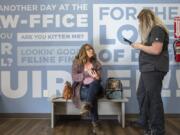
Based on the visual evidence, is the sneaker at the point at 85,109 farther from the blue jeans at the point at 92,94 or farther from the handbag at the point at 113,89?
the handbag at the point at 113,89

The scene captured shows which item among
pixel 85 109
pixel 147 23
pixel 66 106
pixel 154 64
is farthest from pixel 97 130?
pixel 147 23

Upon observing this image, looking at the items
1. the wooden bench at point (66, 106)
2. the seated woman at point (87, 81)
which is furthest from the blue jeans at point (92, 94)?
the wooden bench at point (66, 106)

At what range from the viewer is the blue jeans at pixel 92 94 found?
13.6ft

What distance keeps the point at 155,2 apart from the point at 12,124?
2760mm

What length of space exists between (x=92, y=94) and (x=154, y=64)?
1.04 meters

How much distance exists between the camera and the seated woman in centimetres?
416

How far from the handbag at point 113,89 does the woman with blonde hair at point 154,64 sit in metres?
0.88

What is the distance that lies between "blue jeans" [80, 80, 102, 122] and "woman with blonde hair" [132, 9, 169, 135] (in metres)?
0.83

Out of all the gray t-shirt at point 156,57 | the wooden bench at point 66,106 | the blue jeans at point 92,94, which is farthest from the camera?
the wooden bench at point 66,106

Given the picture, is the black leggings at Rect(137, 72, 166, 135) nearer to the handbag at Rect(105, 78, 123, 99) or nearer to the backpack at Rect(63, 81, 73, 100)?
the handbag at Rect(105, 78, 123, 99)

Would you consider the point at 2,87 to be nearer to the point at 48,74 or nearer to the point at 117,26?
the point at 48,74

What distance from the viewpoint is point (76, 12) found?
16.1 feet

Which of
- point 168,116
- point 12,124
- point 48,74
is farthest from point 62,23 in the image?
point 168,116

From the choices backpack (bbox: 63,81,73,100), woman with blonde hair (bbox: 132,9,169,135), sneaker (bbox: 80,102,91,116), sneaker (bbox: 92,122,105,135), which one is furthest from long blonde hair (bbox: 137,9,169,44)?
backpack (bbox: 63,81,73,100)
